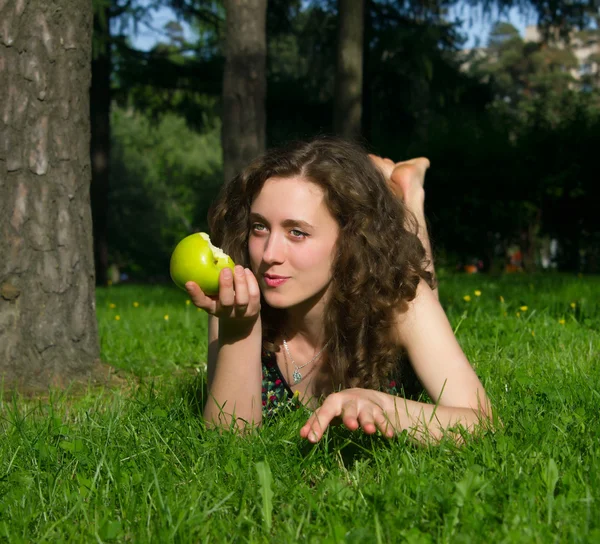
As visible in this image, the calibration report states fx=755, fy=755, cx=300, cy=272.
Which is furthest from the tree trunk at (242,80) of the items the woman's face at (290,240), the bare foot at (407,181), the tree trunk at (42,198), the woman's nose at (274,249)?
the woman's nose at (274,249)

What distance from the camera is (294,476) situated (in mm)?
2229

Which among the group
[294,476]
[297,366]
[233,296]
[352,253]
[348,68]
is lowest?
[294,476]

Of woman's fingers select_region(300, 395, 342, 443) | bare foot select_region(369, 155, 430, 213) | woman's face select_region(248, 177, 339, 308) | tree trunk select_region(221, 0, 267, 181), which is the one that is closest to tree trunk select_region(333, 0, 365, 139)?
tree trunk select_region(221, 0, 267, 181)

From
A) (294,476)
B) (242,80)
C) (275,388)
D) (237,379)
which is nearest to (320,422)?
(294,476)

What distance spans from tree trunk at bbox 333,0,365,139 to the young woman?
7.90m

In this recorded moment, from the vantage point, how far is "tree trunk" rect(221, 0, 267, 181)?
834 cm

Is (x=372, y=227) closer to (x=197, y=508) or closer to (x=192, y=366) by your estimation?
(x=197, y=508)

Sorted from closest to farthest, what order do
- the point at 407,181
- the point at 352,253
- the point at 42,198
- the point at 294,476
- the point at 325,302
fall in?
the point at 294,476
the point at 352,253
the point at 325,302
the point at 42,198
the point at 407,181

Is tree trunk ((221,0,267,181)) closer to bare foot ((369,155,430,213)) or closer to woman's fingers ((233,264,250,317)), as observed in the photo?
bare foot ((369,155,430,213))

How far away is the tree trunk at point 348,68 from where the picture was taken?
10.9 meters

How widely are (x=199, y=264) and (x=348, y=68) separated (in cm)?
911

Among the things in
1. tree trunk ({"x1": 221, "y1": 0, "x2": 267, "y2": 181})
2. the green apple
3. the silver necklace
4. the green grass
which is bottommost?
the green grass

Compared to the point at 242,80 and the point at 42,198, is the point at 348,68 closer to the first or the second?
the point at 242,80

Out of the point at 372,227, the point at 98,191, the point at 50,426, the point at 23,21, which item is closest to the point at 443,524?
the point at 372,227
